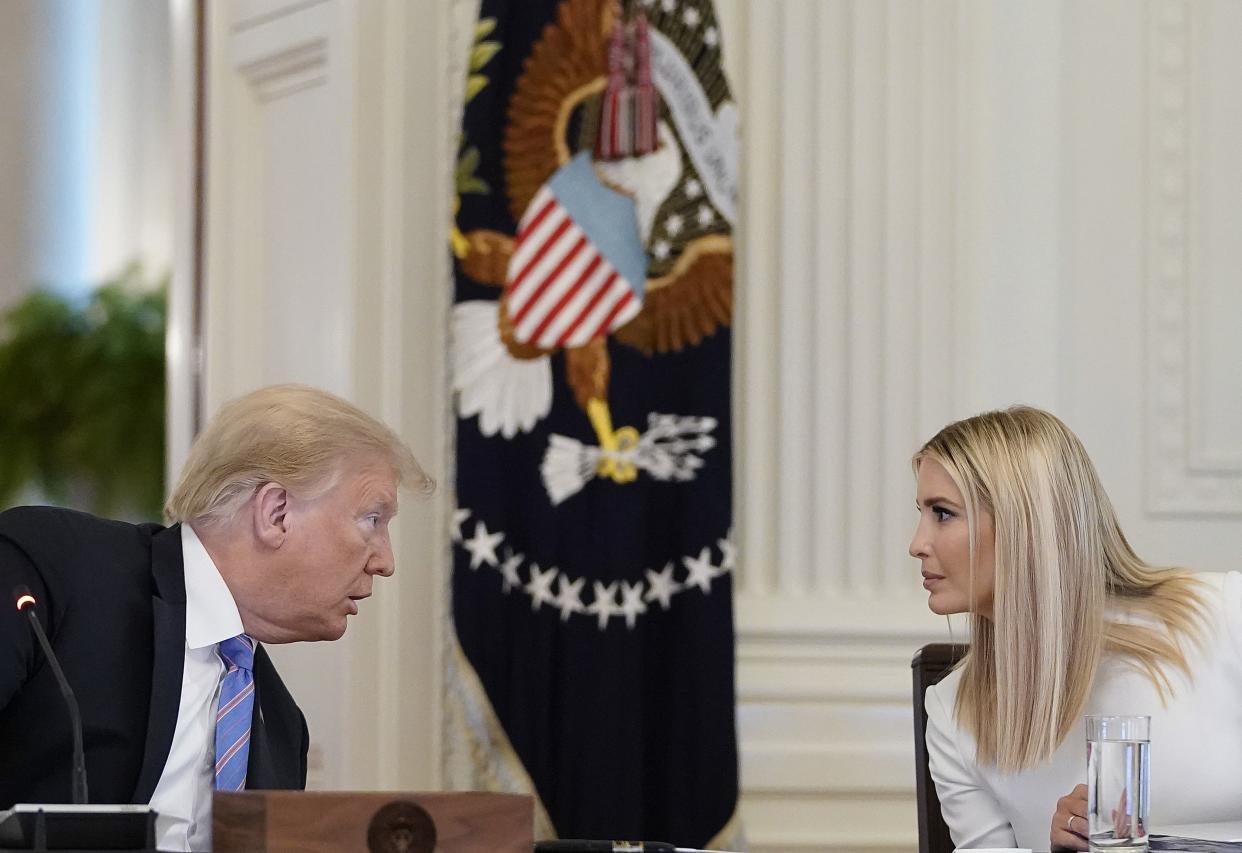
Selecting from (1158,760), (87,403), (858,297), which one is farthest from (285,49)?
(1158,760)

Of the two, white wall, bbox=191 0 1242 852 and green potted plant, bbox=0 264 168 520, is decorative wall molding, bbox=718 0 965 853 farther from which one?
green potted plant, bbox=0 264 168 520

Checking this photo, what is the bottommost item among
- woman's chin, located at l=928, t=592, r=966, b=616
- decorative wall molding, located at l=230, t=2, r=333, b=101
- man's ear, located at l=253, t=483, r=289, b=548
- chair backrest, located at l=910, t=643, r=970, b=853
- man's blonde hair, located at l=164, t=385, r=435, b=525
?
chair backrest, located at l=910, t=643, r=970, b=853

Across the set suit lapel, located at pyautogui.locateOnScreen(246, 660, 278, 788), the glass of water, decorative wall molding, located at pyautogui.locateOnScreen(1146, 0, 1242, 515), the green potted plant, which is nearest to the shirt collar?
suit lapel, located at pyautogui.locateOnScreen(246, 660, 278, 788)

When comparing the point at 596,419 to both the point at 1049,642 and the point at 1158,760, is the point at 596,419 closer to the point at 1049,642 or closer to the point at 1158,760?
the point at 1049,642

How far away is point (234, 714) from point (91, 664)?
0.56 ft

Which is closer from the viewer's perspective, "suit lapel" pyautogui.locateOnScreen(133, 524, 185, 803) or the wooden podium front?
the wooden podium front

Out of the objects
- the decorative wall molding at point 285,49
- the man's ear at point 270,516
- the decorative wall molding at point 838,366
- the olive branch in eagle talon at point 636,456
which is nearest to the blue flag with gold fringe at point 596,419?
the olive branch in eagle talon at point 636,456

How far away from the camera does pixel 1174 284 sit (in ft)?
11.9

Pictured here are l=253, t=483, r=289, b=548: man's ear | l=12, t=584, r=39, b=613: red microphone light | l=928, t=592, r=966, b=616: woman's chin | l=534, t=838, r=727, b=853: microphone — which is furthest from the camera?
l=928, t=592, r=966, b=616: woman's chin

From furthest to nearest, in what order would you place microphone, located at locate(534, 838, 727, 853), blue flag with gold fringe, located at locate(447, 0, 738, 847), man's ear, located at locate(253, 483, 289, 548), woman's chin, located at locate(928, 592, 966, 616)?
blue flag with gold fringe, located at locate(447, 0, 738, 847), woman's chin, located at locate(928, 592, 966, 616), man's ear, located at locate(253, 483, 289, 548), microphone, located at locate(534, 838, 727, 853)

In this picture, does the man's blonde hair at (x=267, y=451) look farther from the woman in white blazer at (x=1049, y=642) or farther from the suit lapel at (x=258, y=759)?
the woman in white blazer at (x=1049, y=642)

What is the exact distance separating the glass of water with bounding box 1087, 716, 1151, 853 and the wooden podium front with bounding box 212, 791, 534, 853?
56 cm

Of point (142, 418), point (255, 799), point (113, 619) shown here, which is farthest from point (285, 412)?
point (142, 418)

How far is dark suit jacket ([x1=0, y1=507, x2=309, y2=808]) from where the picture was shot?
1868 millimetres
